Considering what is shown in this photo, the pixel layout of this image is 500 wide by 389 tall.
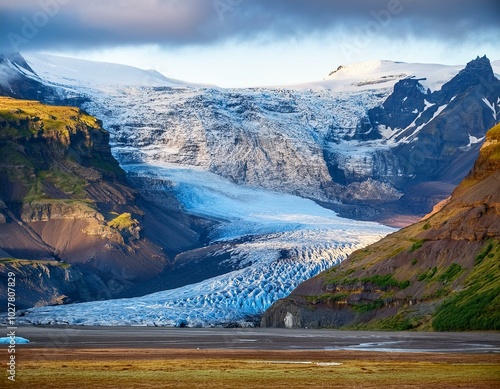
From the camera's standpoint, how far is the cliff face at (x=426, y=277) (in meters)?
125

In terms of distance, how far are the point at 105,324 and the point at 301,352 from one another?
10484 centimetres

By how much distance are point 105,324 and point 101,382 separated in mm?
131766

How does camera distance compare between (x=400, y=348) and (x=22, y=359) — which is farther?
(x=400, y=348)

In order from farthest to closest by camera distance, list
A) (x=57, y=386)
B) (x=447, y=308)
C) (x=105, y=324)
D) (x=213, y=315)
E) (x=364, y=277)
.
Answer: (x=213, y=315), (x=105, y=324), (x=364, y=277), (x=447, y=308), (x=57, y=386)

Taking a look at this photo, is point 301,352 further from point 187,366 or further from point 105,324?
point 105,324

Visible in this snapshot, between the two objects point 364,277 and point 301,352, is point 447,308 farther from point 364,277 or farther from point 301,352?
point 301,352

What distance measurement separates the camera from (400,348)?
83062 millimetres

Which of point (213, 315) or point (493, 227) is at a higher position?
point (493, 227)

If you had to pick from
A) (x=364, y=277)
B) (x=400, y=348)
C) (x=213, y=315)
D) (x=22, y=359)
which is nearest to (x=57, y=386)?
(x=22, y=359)

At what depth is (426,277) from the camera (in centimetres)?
14262

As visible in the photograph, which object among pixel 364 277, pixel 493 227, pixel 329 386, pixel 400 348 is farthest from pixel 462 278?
pixel 329 386

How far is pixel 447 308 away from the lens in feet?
397

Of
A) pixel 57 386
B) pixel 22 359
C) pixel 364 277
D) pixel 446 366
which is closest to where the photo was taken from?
pixel 57 386

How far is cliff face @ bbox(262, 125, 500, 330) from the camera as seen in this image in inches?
4914
